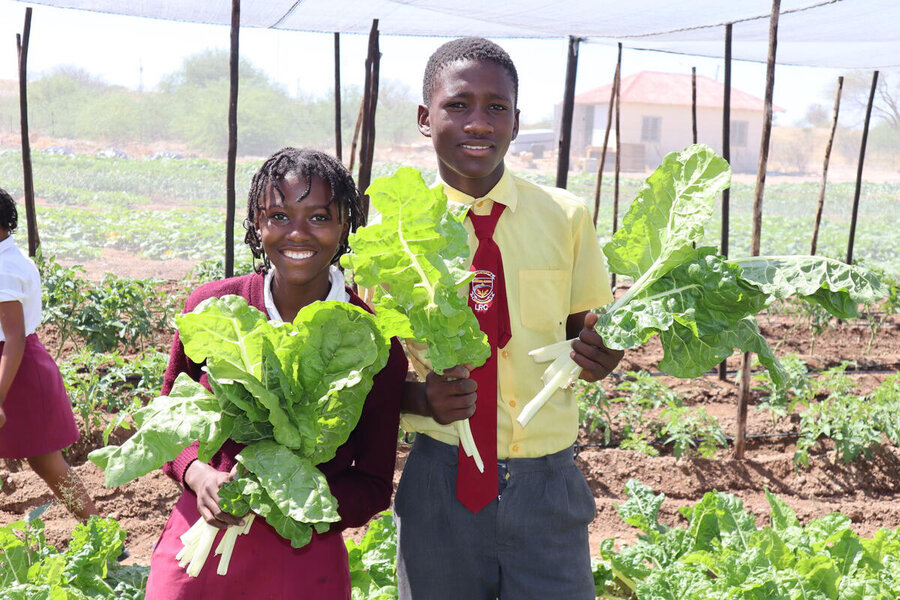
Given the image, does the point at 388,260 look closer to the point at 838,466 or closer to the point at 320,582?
the point at 320,582

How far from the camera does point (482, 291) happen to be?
1957 mm

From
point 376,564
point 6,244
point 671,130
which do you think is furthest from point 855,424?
point 671,130

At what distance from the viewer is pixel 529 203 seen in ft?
6.81

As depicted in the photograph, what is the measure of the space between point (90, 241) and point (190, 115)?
16976mm

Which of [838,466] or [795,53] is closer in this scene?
[838,466]

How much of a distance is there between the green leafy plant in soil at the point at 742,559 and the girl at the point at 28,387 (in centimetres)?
229

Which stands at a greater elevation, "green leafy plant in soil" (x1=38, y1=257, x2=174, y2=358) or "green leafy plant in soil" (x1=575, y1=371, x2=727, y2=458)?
"green leafy plant in soil" (x1=38, y1=257, x2=174, y2=358)

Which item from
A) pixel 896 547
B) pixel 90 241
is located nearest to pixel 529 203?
pixel 896 547

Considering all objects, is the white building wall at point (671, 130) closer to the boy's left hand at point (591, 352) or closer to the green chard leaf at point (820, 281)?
the green chard leaf at point (820, 281)

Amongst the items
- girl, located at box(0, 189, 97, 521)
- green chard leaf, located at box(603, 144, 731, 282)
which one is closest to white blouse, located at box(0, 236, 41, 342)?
girl, located at box(0, 189, 97, 521)

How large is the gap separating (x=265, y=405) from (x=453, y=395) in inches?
15.6

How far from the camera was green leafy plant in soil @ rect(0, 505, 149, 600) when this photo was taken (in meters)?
2.53

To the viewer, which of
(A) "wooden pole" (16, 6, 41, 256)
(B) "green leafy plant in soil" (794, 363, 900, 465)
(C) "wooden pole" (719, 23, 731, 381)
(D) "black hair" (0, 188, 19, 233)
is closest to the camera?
(D) "black hair" (0, 188, 19, 233)

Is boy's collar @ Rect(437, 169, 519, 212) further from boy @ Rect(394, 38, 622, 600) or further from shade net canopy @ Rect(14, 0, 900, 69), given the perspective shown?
shade net canopy @ Rect(14, 0, 900, 69)
